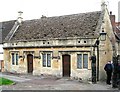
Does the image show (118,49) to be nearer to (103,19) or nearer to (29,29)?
(103,19)

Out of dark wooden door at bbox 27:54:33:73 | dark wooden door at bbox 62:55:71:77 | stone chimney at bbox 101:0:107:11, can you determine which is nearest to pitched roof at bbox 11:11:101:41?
stone chimney at bbox 101:0:107:11

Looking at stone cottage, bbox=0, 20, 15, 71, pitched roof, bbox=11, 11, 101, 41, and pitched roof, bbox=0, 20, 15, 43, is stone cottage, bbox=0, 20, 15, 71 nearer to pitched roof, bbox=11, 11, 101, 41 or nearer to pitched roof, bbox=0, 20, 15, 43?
pitched roof, bbox=0, 20, 15, 43

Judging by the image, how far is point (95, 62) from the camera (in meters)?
23.4

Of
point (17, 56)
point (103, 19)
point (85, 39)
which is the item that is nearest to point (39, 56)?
point (17, 56)

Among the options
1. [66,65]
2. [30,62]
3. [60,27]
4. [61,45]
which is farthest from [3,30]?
[66,65]

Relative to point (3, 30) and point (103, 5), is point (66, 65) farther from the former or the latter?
point (3, 30)

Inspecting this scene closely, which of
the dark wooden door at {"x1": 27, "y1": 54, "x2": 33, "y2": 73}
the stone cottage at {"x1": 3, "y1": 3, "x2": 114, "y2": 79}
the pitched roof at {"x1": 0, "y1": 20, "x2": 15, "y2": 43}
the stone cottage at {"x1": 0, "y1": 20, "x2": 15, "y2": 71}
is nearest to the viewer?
the stone cottage at {"x1": 3, "y1": 3, "x2": 114, "y2": 79}

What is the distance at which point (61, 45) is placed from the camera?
25688 millimetres

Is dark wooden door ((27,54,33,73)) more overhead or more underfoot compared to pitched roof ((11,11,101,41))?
more underfoot

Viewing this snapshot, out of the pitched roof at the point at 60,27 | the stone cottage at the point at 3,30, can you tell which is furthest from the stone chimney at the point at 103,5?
the stone cottage at the point at 3,30

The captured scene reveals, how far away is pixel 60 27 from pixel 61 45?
3350 millimetres

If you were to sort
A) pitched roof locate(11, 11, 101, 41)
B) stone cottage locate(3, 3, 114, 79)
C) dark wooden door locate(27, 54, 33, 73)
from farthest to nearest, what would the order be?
dark wooden door locate(27, 54, 33, 73) < pitched roof locate(11, 11, 101, 41) < stone cottage locate(3, 3, 114, 79)

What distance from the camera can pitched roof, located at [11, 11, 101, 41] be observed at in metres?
25.8

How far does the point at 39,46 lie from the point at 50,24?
12.3 ft
